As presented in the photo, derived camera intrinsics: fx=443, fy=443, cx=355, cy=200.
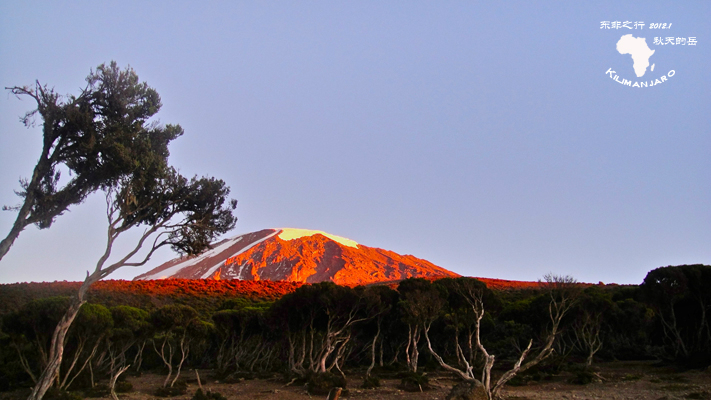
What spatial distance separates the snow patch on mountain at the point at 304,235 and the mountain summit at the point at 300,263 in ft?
0.98

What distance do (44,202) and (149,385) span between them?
13.8 meters

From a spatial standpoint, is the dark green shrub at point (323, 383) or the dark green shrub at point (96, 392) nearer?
the dark green shrub at point (96, 392)

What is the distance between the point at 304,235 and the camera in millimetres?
124938

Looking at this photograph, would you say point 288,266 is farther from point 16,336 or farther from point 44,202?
point 44,202

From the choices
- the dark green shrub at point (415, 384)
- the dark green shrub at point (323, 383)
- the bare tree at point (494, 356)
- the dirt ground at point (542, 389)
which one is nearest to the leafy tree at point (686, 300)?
the dirt ground at point (542, 389)

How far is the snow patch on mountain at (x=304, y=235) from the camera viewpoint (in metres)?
122

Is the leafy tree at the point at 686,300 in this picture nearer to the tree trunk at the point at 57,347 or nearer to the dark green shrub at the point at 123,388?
the dark green shrub at the point at 123,388

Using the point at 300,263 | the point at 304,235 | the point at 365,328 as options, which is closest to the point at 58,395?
the point at 365,328

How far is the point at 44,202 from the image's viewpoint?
12055 millimetres

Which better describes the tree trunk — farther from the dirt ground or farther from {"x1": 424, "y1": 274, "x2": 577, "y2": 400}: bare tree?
{"x1": 424, "y1": 274, "x2": 577, "y2": 400}: bare tree

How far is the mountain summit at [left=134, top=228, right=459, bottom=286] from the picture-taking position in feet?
307

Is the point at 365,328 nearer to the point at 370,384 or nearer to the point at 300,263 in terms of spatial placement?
the point at 370,384

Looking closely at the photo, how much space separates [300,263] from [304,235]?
25.1 meters

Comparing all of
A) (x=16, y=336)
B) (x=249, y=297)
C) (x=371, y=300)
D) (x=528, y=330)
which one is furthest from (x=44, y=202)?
(x=249, y=297)
